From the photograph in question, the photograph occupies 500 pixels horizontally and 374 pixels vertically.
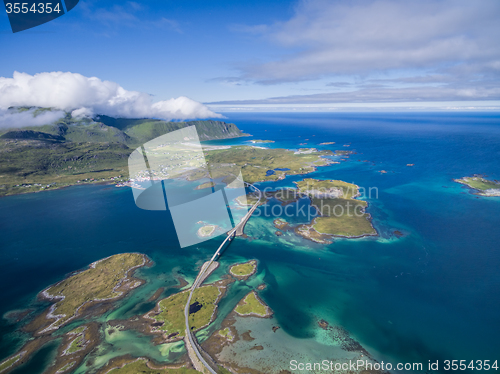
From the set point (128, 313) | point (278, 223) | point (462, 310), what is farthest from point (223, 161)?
point (462, 310)

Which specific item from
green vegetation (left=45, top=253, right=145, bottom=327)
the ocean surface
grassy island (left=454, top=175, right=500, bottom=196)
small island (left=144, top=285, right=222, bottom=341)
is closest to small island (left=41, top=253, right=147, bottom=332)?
green vegetation (left=45, top=253, right=145, bottom=327)

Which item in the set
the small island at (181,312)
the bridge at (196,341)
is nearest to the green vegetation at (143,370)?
the bridge at (196,341)

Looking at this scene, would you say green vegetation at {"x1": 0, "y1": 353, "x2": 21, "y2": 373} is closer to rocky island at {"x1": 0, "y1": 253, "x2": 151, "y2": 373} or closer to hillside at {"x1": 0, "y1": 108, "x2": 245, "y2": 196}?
rocky island at {"x1": 0, "y1": 253, "x2": 151, "y2": 373}

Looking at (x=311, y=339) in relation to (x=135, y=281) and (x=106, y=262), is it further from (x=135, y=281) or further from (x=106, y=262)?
(x=106, y=262)

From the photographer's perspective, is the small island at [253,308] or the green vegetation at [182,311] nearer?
the green vegetation at [182,311]

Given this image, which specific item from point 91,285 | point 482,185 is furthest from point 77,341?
point 482,185

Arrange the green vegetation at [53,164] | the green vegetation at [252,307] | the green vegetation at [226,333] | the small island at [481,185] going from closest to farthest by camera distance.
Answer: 1. the green vegetation at [226,333]
2. the green vegetation at [252,307]
3. the small island at [481,185]
4. the green vegetation at [53,164]

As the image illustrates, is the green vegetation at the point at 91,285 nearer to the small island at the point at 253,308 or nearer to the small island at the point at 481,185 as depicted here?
the small island at the point at 253,308

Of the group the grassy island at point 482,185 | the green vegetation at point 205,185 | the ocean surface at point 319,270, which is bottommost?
the grassy island at point 482,185
